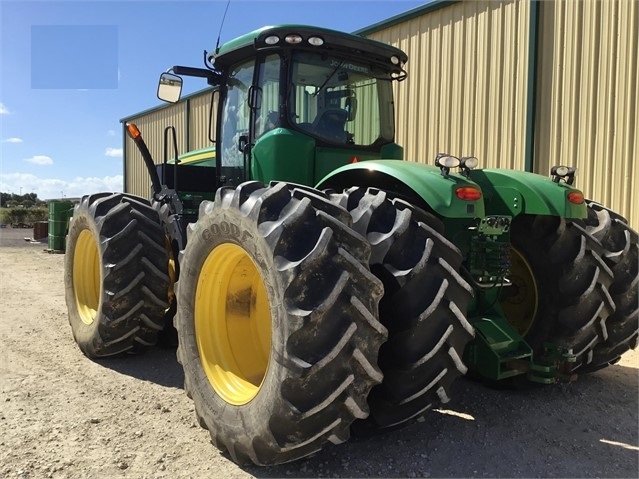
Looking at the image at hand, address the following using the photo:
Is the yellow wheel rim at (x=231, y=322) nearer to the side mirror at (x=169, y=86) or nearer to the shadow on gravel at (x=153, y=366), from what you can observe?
the shadow on gravel at (x=153, y=366)

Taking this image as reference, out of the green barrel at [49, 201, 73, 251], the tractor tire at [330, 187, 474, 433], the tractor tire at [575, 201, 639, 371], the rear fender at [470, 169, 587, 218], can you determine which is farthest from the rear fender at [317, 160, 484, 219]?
the green barrel at [49, 201, 73, 251]

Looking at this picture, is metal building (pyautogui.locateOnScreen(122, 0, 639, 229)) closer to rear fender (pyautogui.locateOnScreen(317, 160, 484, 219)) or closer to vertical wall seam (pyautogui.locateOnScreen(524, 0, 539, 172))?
vertical wall seam (pyautogui.locateOnScreen(524, 0, 539, 172))

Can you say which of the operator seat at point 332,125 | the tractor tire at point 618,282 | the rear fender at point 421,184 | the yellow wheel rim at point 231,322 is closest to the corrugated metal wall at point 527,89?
the tractor tire at point 618,282

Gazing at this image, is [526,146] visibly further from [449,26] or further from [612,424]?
[612,424]

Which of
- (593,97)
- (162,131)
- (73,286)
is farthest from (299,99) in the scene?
(162,131)

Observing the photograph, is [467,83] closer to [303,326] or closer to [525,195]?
[525,195]

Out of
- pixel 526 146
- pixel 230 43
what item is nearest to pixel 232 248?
pixel 230 43

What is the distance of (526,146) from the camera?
7.71m

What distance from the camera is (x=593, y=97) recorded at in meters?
7.03

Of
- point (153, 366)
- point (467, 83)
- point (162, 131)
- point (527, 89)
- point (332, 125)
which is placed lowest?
point (153, 366)

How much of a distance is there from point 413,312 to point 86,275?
376 centimetres

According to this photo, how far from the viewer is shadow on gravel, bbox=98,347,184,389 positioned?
14.0 ft

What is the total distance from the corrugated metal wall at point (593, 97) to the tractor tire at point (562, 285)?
366cm

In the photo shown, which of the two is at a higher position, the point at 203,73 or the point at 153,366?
the point at 203,73
